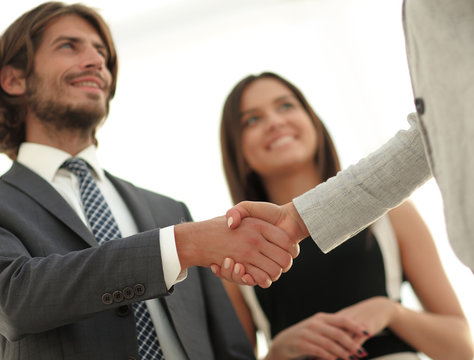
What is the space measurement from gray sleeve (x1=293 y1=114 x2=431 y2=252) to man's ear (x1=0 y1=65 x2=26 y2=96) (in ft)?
3.61

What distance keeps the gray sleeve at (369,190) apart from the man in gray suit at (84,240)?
0.15 meters

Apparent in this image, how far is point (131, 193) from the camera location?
5.38ft

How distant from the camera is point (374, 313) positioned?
1.62 metres

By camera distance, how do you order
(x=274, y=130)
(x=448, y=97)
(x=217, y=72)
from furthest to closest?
A: (x=217, y=72)
(x=274, y=130)
(x=448, y=97)

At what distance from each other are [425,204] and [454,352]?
1.52 metres

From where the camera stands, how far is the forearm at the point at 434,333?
5.53 ft

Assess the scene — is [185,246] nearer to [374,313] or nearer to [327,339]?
[327,339]

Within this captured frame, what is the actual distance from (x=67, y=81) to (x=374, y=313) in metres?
1.16

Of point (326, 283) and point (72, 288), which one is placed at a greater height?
point (72, 288)

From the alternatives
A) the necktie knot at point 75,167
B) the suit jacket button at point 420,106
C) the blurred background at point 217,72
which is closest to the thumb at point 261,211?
the necktie knot at point 75,167

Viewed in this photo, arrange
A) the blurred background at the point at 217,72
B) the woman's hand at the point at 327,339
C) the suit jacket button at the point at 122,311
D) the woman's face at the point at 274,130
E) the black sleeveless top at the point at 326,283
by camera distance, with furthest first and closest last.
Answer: the blurred background at the point at 217,72, the woman's face at the point at 274,130, the black sleeveless top at the point at 326,283, the woman's hand at the point at 327,339, the suit jacket button at the point at 122,311

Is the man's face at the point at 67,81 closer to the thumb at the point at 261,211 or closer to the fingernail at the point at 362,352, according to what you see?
the thumb at the point at 261,211

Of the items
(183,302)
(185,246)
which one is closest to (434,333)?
(183,302)

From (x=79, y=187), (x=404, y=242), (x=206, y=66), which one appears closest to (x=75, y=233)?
(x=79, y=187)
